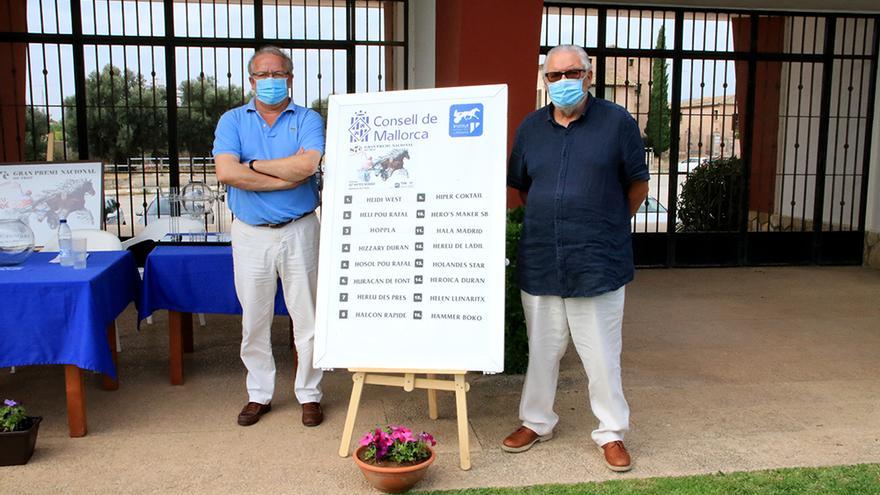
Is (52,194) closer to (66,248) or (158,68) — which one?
(66,248)

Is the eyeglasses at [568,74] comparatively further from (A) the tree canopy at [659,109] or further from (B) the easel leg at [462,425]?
(A) the tree canopy at [659,109]

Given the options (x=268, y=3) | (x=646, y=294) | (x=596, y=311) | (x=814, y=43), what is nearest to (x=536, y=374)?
(x=596, y=311)

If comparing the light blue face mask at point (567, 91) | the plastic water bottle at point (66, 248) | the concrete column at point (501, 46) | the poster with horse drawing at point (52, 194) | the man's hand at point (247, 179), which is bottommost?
the plastic water bottle at point (66, 248)

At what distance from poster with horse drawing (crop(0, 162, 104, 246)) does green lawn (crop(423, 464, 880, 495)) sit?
3528 millimetres

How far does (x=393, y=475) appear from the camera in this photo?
2.92m

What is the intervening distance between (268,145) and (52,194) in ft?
8.12

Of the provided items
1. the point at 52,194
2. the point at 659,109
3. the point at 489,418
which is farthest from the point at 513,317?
the point at 659,109

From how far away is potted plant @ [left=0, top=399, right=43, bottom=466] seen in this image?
10.4 feet

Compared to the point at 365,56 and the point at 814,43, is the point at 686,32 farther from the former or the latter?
the point at 365,56

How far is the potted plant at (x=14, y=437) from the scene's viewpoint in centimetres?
316

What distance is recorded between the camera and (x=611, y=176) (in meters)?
3.12

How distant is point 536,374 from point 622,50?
17.2ft

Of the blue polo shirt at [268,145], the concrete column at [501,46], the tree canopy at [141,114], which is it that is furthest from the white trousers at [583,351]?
the tree canopy at [141,114]

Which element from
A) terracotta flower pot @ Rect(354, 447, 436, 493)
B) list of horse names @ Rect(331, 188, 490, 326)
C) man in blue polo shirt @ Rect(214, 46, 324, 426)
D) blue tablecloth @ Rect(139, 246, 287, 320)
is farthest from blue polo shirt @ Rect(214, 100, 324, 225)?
terracotta flower pot @ Rect(354, 447, 436, 493)
